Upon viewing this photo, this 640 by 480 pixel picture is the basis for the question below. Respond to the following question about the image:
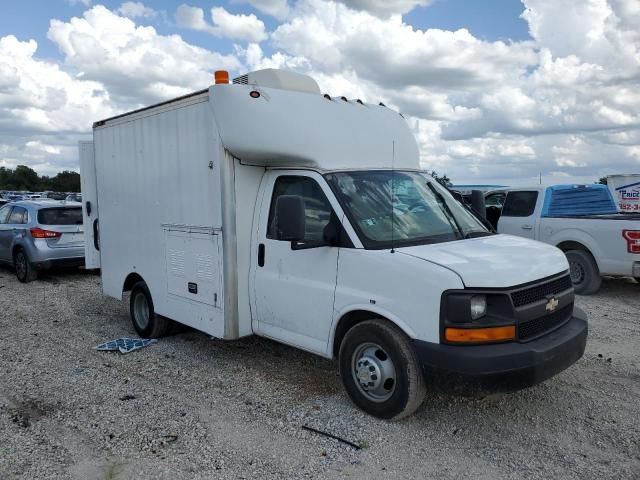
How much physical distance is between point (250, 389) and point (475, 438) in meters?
2.07

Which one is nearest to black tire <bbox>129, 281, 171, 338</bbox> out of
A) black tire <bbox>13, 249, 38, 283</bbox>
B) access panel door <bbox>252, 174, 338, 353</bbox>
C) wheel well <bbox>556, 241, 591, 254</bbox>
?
access panel door <bbox>252, 174, 338, 353</bbox>

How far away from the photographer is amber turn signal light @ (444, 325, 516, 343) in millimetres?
3891

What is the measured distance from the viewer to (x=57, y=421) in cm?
455

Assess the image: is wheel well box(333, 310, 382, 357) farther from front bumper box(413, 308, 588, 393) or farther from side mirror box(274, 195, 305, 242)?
side mirror box(274, 195, 305, 242)

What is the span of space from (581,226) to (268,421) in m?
7.12

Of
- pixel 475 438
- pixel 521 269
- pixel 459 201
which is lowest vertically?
pixel 475 438

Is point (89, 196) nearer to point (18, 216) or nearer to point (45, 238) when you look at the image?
point (45, 238)

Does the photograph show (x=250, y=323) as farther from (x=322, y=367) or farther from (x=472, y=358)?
(x=472, y=358)

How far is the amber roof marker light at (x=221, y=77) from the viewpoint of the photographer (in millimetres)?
5207

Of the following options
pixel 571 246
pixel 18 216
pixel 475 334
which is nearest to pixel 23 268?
pixel 18 216

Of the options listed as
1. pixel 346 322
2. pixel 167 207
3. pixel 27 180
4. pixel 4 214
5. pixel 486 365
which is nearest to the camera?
pixel 486 365

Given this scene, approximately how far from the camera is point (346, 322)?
463 centimetres

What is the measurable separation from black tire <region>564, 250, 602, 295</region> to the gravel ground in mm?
2958

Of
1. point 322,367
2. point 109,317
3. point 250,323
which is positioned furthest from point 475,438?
point 109,317
